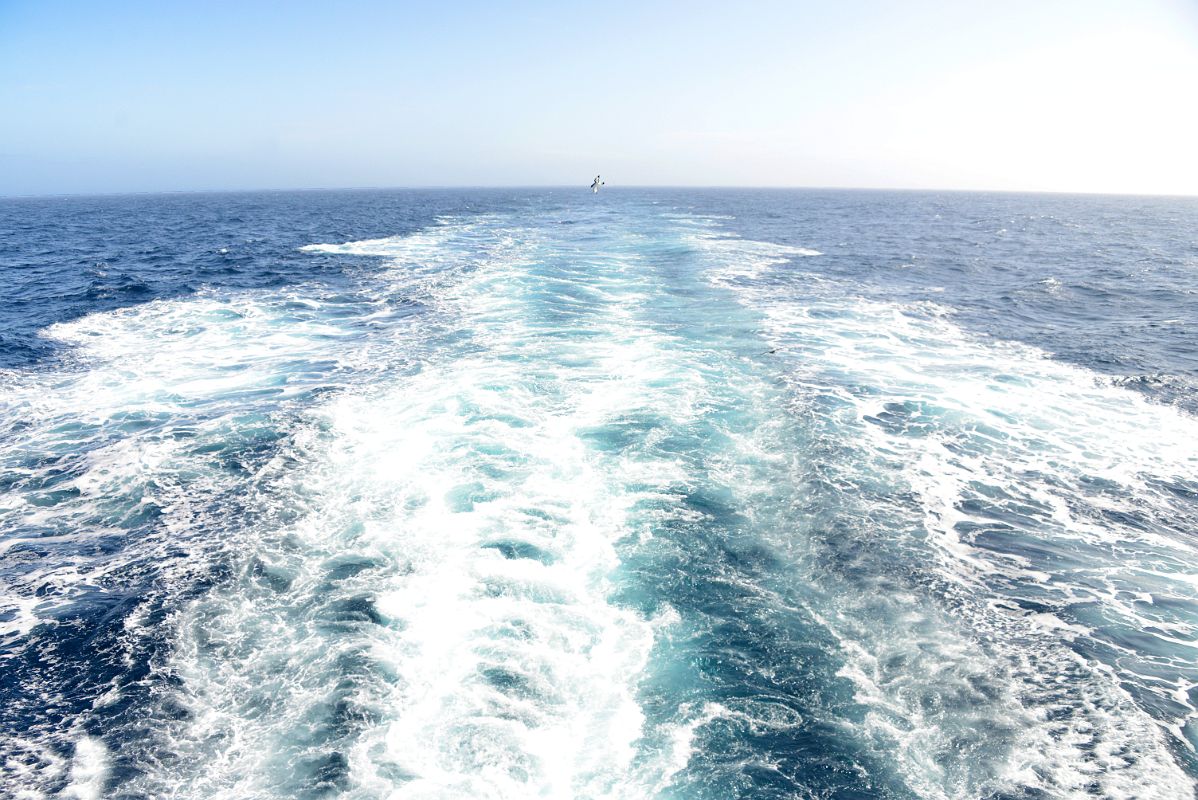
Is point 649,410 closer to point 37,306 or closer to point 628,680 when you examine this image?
point 628,680

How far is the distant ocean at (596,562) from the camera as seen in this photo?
8.54 meters

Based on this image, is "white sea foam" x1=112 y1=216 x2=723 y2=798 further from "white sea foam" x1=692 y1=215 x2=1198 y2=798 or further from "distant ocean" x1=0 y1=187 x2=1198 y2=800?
"white sea foam" x1=692 y1=215 x2=1198 y2=798

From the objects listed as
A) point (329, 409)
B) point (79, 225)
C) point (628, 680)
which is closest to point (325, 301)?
point (329, 409)

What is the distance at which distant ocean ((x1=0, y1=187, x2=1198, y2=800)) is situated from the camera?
8539 mm

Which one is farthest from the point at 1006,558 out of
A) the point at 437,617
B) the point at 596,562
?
the point at 437,617

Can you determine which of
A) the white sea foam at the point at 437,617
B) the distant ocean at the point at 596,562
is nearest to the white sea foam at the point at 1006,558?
the distant ocean at the point at 596,562

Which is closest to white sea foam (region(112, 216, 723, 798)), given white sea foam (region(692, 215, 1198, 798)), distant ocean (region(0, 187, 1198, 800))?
distant ocean (region(0, 187, 1198, 800))

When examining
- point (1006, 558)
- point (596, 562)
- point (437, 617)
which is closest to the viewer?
point (437, 617)

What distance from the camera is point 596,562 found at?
1259 cm

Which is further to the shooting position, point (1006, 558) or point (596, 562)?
point (1006, 558)

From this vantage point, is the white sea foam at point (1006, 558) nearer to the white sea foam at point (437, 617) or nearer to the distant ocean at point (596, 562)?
the distant ocean at point (596, 562)

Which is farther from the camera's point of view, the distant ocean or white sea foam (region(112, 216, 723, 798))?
the distant ocean

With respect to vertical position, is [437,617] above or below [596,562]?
below

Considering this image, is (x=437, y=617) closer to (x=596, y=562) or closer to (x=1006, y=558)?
(x=596, y=562)
